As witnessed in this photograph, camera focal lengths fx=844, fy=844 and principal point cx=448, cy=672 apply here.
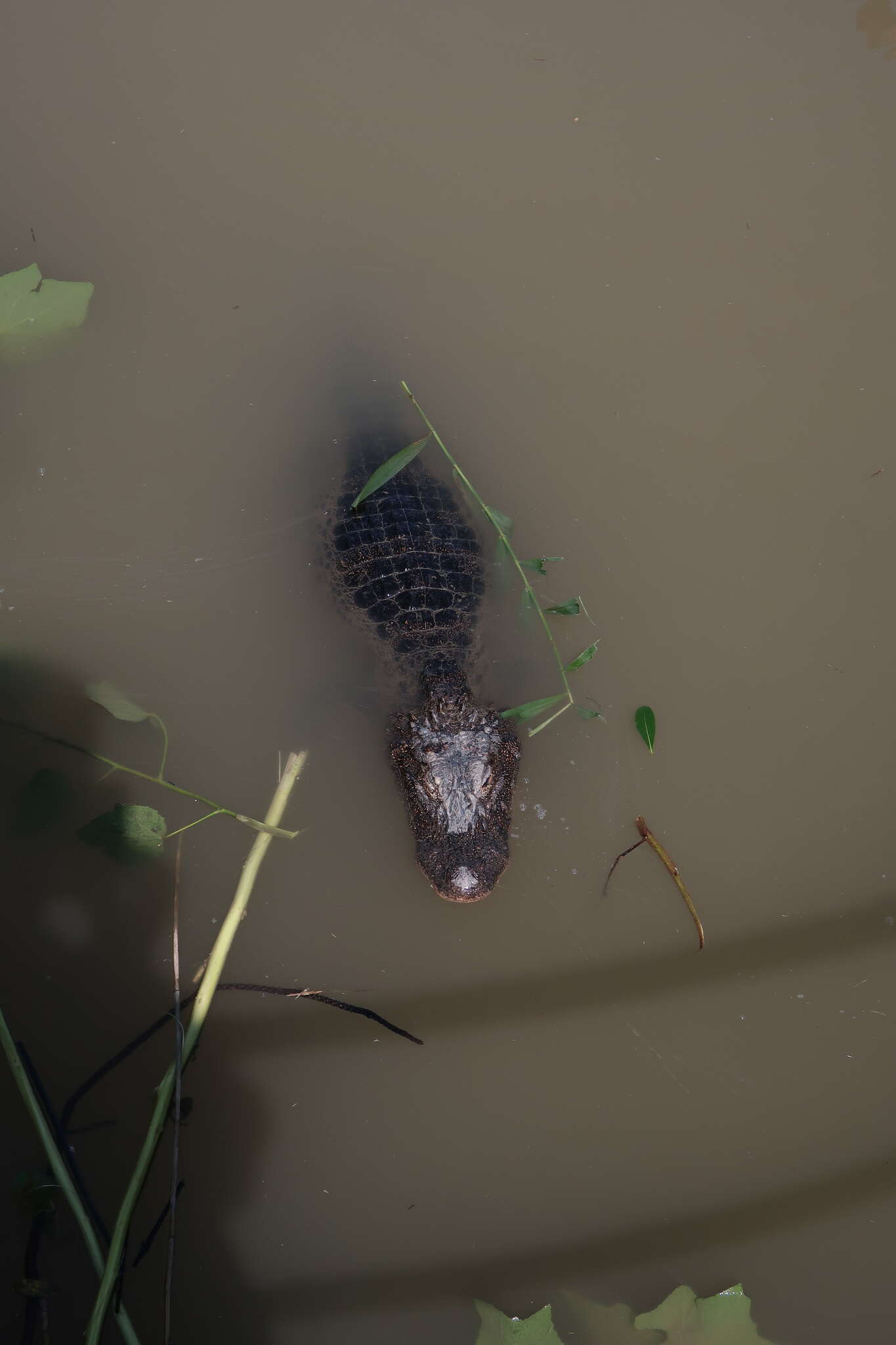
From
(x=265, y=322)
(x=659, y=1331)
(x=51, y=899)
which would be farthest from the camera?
(x=265, y=322)

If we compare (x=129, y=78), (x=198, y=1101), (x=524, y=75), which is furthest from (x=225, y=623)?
(x=524, y=75)

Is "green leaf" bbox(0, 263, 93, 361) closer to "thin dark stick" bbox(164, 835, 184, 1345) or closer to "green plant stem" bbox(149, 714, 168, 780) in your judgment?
"green plant stem" bbox(149, 714, 168, 780)

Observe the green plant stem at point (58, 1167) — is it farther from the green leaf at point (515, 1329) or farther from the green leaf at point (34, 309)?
the green leaf at point (34, 309)

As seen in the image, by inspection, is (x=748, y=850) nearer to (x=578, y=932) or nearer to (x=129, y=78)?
(x=578, y=932)

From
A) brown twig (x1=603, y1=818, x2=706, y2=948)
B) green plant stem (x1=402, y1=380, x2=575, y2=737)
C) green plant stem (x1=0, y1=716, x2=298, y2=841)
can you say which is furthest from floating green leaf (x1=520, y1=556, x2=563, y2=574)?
green plant stem (x1=0, y1=716, x2=298, y2=841)

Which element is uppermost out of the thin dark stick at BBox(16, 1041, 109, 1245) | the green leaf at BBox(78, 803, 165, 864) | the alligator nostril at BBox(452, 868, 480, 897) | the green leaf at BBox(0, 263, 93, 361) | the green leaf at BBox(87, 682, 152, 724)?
the green leaf at BBox(0, 263, 93, 361)

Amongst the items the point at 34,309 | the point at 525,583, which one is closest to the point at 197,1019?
the point at 525,583
